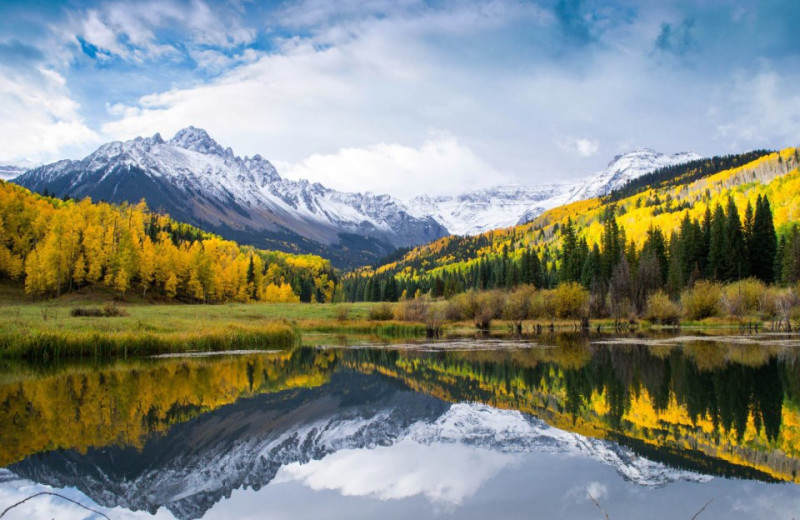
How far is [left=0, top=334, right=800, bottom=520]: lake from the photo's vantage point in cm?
1098

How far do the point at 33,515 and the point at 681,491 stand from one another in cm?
1233

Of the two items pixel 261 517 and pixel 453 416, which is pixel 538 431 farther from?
pixel 261 517

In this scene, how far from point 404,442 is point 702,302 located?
2706 inches

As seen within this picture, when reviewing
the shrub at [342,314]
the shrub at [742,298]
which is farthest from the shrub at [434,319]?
the shrub at [742,298]

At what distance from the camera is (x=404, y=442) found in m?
16.7

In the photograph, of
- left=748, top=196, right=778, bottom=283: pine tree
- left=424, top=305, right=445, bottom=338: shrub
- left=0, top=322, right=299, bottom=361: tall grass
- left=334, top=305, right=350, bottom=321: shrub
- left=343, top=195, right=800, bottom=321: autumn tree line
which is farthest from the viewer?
left=748, top=196, right=778, bottom=283: pine tree

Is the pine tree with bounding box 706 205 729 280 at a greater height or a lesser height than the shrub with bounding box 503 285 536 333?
greater

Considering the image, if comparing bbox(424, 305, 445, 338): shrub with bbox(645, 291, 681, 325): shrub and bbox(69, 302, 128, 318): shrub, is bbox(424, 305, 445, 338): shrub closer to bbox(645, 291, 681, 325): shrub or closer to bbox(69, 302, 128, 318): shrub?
bbox(645, 291, 681, 325): shrub

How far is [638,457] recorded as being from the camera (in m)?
13.6

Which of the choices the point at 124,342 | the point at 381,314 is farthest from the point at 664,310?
the point at 124,342

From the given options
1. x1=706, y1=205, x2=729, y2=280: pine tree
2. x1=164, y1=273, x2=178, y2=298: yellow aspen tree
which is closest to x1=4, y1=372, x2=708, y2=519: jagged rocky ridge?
x1=164, y1=273, x2=178, y2=298: yellow aspen tree

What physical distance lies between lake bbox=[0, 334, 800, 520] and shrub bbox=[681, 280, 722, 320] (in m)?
46.4

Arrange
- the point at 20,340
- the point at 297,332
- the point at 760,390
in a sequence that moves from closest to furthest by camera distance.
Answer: the point at 760,390, the point at 20,340, the point at 297,332

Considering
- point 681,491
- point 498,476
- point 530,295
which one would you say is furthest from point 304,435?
point 530,295
